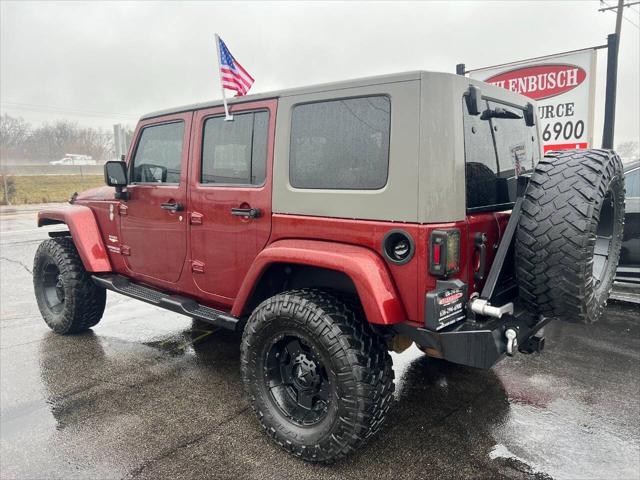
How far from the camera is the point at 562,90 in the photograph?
25.2 ft

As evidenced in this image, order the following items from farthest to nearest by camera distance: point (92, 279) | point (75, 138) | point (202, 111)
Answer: point (75, 138)
point (92, 279)
point (202, 111)

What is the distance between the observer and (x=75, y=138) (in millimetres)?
51094

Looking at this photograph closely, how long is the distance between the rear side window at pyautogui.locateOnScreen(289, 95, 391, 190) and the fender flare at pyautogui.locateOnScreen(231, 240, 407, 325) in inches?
13.7

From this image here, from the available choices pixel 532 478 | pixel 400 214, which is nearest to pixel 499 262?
pixel 400 214

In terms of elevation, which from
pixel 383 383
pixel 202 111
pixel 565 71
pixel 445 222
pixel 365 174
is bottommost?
pixel 383 383

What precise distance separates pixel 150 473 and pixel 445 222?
206 centimetres

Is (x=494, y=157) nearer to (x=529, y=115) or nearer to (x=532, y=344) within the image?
(x=529, y=115)

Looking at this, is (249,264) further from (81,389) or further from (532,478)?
(532,478)

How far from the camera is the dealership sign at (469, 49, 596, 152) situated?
745 centimetres

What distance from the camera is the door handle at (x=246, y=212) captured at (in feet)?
9.64

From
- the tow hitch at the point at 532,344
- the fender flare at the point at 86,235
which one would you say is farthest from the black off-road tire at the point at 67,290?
the tow hitch at the point at 532,344

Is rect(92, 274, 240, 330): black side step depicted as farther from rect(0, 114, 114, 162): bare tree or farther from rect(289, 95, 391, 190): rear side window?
rect(0, 114, 114, 162): bare tree

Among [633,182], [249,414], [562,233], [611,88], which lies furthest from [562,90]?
[249,414]

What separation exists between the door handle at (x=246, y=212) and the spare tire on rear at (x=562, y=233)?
1533mm
